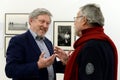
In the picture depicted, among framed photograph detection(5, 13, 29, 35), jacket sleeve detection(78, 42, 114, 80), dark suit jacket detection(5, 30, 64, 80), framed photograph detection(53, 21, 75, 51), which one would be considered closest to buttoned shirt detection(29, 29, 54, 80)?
dark suit jacket detection(5, 30, 64, 80)

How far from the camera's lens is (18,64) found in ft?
6.29

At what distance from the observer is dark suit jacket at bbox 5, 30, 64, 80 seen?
1.89 m

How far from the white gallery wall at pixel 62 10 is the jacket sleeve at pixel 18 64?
4.05ft

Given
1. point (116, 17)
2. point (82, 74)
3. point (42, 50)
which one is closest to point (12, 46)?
point (42, 50)

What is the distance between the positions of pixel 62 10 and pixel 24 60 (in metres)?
1.33

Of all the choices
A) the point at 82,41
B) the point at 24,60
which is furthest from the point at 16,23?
the point at 82,41

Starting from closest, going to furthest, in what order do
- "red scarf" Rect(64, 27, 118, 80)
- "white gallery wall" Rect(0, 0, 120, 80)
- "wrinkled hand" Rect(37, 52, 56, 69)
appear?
"red scarf" Rect(64, 27, 118, 80) → "wrinkled hand" Rect(37, 52, 56, 69) → "white gallery wall" Rect(0, 0, 120, 80)

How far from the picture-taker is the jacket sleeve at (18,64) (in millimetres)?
1881

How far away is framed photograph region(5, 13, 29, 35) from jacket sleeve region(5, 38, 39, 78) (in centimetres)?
126

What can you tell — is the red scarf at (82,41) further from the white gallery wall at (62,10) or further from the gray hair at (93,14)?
the white gallery wall at (62,10)

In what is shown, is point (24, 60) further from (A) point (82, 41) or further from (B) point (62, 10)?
(B) point (62, 10)

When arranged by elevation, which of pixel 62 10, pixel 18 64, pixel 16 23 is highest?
pixel 62 10

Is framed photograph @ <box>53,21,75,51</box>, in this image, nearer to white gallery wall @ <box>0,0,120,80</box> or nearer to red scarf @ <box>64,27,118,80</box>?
→ white gallery wall @ <box>0,0,120,80</box>

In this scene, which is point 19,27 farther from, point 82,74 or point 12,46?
point 82,74
